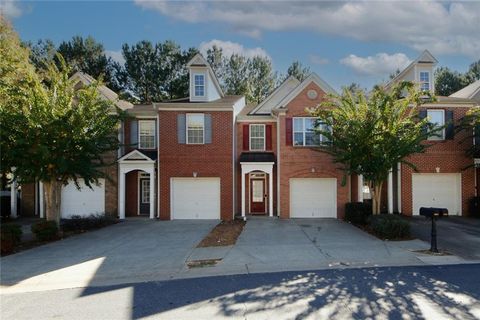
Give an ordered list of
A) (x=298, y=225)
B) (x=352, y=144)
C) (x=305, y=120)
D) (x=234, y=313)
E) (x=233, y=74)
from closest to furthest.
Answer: (x=234, y=313), (x=352, y=144), (x=298, y=225), (x=305, y=120), (x=233, y=74)

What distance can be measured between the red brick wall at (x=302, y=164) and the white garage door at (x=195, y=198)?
11.9 feet

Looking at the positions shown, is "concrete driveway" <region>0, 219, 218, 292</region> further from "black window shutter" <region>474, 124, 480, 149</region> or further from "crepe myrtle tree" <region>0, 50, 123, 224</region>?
"black window shutter" <region>474, 124, 480, 149</region>

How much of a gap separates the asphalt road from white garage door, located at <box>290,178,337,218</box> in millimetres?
10727

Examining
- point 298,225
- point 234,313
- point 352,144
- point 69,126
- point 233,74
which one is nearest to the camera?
point 234,313

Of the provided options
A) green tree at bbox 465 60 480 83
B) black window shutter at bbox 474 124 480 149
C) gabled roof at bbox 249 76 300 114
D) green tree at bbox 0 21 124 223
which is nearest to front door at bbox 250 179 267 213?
gabled roof at bbox 249 76 300 114

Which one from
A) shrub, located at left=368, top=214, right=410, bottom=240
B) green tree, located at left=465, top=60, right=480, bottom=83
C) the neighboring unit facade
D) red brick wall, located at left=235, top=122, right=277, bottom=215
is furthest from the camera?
green tree, located at left=465, top=60, right=480, bottom=83

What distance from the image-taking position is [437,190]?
64.6 feet

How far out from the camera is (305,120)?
19.3m

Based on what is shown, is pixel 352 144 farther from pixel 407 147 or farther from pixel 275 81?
pixel 275 81

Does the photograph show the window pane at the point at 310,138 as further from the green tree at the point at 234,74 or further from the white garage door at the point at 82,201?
the green tree at the point at 234,74

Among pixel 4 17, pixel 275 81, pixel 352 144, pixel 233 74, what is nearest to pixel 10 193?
pixel 4 17

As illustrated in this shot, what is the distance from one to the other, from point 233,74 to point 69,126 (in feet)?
111

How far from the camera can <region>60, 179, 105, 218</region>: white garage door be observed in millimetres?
19938

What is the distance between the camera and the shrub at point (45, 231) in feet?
44.4
